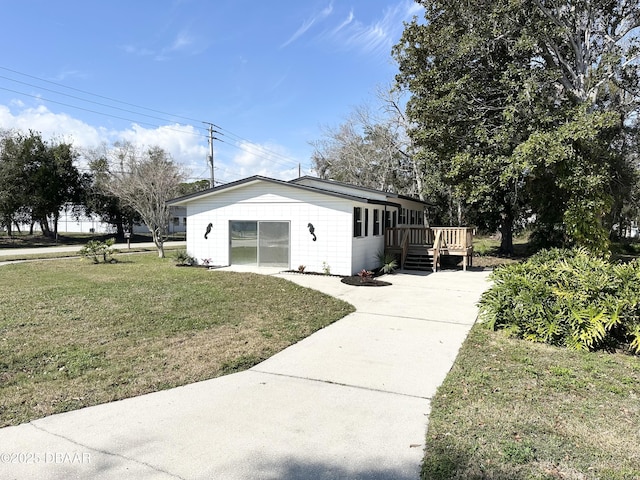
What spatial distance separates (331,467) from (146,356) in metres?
3.15

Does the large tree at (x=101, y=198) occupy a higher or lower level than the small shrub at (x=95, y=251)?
higher

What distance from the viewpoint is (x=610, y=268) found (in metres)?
5.89

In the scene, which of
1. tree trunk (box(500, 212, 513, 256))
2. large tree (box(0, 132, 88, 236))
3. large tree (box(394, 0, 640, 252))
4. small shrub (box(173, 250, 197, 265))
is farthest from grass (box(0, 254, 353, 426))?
large tree (box(0, 132, 88, 236))

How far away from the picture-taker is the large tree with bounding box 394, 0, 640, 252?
478 inches

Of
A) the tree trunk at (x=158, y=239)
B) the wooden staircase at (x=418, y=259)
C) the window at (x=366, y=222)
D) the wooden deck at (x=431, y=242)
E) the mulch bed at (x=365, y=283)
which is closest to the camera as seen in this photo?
the mulch bed at (x=365, y=283)

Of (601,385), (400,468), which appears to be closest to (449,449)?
(400,468)

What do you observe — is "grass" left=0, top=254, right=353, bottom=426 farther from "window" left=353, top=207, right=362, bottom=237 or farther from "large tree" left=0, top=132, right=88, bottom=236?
"large tree" left=0, top=132, right=88, bottom=236

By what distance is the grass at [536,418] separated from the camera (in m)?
2.62

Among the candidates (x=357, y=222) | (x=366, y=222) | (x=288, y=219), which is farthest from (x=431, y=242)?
(x=288, y=219)

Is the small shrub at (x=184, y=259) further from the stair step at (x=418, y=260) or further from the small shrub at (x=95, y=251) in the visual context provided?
the stair step at (x=418, y=260)

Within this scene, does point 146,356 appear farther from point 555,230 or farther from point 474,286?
point 555,230

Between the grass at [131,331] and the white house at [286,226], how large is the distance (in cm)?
263

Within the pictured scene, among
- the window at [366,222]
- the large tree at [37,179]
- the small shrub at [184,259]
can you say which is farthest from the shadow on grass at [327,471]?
the large tree at [37,179]

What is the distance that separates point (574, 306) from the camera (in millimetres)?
5383
